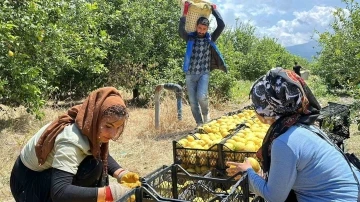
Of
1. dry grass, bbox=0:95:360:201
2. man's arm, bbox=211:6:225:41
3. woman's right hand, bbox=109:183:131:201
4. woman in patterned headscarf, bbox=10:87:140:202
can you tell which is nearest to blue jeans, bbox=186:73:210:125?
dry grass, bbox=0:95:360:201

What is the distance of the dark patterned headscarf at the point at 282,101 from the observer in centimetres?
208

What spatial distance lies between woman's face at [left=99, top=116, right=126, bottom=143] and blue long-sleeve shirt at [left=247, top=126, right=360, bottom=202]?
912mm

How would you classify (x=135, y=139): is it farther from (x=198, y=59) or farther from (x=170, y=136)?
(x=198, y=59)

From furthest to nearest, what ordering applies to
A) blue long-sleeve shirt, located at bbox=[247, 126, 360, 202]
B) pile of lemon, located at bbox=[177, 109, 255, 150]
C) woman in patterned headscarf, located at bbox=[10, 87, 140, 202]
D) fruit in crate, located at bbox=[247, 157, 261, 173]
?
pile of lemon, located at bbox=[177, 109, 255, 150] → fruit in crate, located at bbox=[247, 157, 261, 173] → woman in patterned headscarf, located at bbox=[10, 87, 140, 202] → blue long-sleeve shirt, located at bbox=[247, 126, 360, 202]

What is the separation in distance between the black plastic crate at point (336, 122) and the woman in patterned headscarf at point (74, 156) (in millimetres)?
2442

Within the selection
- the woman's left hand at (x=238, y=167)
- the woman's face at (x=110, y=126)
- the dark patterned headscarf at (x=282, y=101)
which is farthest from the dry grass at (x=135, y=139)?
the dark patterned headscarf at (x=282, y=101)

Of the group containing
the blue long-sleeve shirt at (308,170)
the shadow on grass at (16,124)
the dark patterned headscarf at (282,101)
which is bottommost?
the shadow on grass at (16,124)

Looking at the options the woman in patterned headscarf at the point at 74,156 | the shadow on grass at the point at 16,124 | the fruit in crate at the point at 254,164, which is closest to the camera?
the woman in patterned headscarf at the point at 74,156

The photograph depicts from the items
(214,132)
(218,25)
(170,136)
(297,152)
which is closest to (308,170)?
(297,152)

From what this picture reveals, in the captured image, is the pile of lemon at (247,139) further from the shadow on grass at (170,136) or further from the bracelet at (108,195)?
the shadow on grass at (170,136)

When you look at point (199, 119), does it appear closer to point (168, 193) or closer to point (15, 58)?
point (15, 58)

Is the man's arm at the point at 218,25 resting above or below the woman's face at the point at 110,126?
above

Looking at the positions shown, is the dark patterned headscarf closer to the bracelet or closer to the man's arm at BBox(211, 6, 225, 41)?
the bracelet

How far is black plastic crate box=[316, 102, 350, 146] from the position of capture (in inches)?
166
